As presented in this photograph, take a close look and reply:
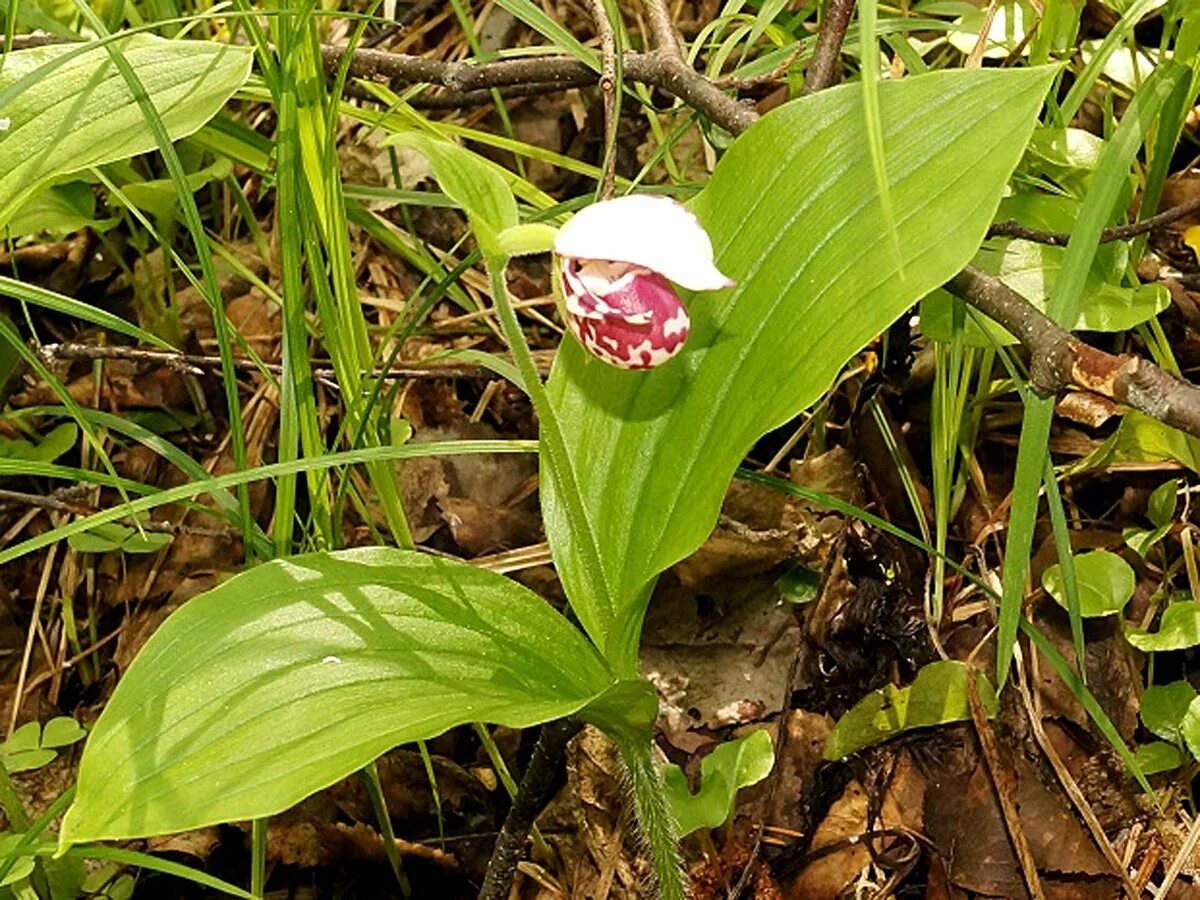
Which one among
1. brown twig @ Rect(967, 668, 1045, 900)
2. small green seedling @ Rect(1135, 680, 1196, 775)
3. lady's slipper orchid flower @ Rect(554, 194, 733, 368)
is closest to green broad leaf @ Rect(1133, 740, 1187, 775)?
small green seedling @ Rect(1135, 680, 1196, 775)

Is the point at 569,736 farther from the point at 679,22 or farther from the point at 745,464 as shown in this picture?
the point at 679,22

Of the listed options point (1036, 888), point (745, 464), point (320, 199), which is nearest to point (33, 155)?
point (320, 199)

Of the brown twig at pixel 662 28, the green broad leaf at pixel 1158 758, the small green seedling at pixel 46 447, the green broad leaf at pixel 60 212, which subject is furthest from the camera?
the small green seedling at pixel 46 447

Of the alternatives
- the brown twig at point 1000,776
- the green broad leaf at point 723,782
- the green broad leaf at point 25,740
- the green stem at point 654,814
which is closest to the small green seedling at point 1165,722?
the brown twig at point 1000,776

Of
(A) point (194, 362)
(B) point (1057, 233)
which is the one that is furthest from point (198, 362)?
(B) point (1057, 233)

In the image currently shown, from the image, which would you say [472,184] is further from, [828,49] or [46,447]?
[46,447]

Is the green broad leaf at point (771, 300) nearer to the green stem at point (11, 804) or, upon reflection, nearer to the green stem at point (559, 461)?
the green stem at point (559, 461)

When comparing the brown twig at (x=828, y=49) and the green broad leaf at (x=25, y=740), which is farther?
the green broad leaf at (x=25, y=740)
